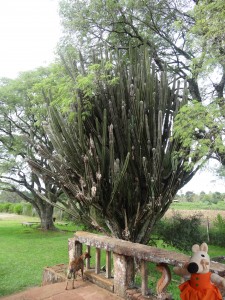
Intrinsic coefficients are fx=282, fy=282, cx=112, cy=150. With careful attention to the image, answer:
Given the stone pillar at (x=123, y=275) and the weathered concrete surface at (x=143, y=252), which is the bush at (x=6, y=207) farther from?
the stone pillar at (x=123, y=275)

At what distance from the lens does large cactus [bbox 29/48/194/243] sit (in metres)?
6.54

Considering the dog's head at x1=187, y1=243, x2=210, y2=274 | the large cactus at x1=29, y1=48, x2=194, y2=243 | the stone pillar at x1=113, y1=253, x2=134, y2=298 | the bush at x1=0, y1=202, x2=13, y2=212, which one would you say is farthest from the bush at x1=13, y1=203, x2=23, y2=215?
the dog's head at x1=187, y1=243, x2=210, y2=274

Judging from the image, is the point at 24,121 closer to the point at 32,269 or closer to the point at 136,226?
the point at 32,269

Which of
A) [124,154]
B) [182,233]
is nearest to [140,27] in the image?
[124,154]

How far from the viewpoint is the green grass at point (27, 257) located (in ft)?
26.1

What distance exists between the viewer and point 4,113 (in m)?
17.1

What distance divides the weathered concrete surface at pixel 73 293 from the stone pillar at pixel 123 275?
0.10 m

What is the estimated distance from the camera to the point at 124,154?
23.1ft

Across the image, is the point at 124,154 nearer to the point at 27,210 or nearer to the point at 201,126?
the point at 201,126

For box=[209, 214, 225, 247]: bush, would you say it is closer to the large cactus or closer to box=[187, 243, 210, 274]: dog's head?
the large cactus

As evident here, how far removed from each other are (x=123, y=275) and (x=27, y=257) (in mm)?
8687

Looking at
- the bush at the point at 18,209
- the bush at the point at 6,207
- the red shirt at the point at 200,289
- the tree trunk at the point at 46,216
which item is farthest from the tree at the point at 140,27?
the bush at the point at 6,207

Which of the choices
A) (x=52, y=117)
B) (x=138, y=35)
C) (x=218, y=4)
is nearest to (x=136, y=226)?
(x=52, y=117)

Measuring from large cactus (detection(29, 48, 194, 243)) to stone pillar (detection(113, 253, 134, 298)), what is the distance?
2.46 meters
